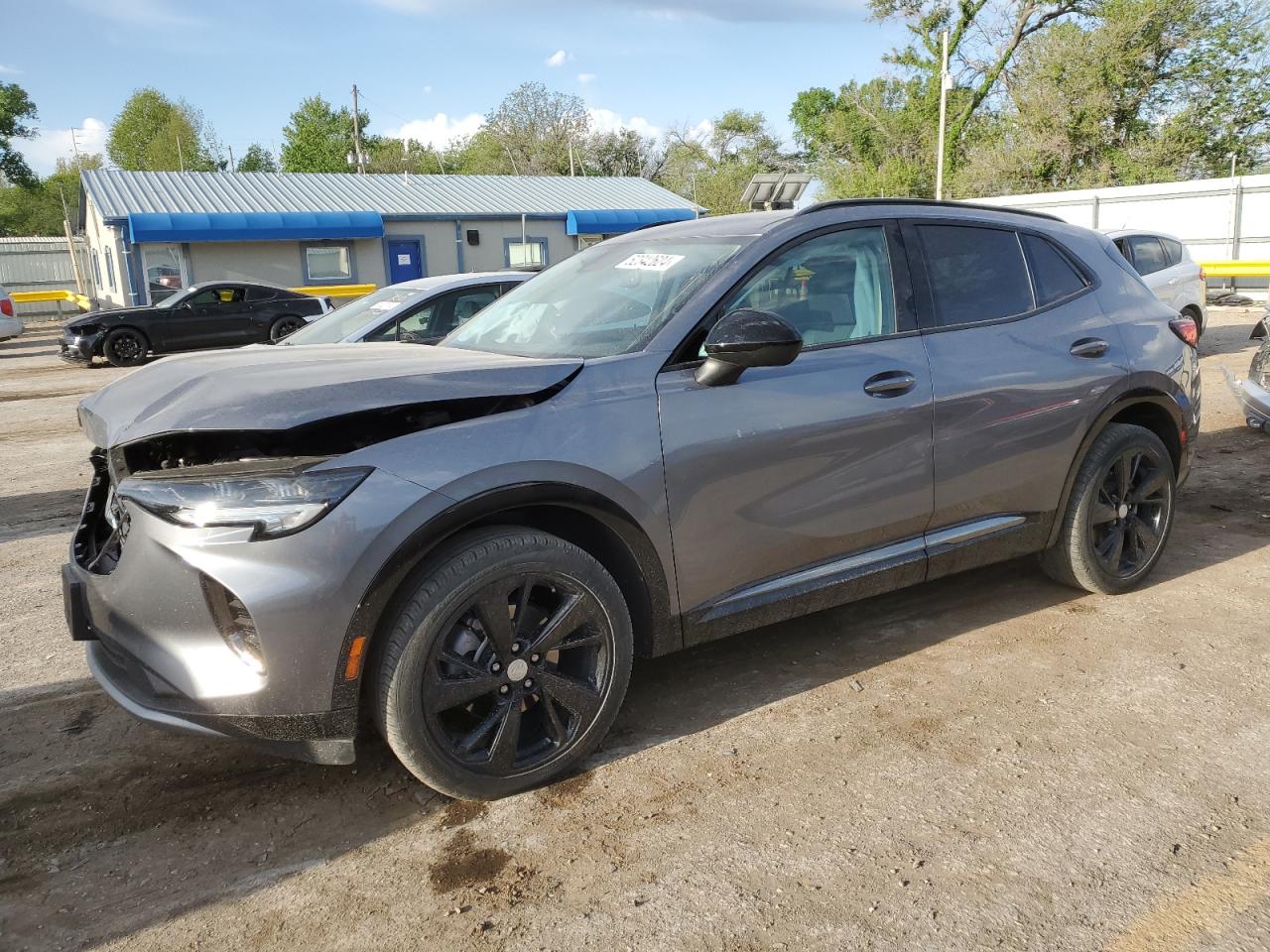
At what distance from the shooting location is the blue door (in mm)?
29516

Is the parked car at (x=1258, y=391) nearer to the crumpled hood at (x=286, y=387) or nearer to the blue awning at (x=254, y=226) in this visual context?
the crumpled hood at (x=286, y=387)

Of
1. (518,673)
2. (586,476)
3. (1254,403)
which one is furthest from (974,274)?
(1254,403)

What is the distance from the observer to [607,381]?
3.02 meters

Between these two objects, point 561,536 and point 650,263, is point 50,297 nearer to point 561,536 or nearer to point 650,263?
point 650,263

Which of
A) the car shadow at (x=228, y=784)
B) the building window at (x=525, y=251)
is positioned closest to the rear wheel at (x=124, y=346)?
the building window at (x=525, y=251)

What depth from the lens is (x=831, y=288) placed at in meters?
3.63

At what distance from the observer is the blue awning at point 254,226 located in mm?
24922

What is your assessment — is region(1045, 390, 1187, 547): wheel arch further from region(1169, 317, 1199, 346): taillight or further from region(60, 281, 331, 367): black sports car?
region(60, 281, 331, 367): black sports car

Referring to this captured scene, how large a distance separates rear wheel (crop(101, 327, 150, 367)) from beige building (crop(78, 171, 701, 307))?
7859 millimetres

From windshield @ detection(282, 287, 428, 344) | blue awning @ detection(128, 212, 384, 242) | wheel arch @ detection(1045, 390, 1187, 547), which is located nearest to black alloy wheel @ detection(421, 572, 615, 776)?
wheel arch @ detection(1045, 390, 1187, 547)

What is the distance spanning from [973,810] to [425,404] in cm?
197

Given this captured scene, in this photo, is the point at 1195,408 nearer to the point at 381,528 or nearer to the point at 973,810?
the point at 973,810

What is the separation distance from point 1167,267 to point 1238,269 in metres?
13.7

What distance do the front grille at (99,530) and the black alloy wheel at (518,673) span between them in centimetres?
106
